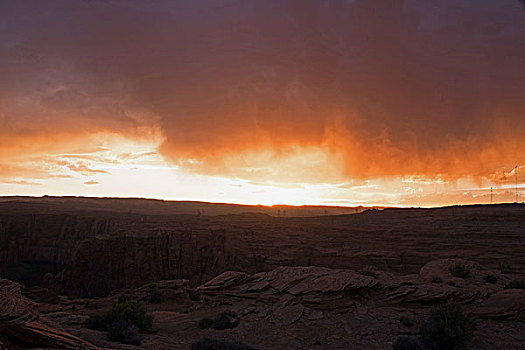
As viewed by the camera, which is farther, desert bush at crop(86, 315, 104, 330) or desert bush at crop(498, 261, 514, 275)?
desert bush at crop(498, 261, 514, 275)

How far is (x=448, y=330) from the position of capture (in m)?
11.6

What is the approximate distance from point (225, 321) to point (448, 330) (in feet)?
25.6

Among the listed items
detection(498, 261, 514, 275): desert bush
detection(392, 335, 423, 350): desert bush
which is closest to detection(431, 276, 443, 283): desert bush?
detection(392, 335, 423, 350): desert bush

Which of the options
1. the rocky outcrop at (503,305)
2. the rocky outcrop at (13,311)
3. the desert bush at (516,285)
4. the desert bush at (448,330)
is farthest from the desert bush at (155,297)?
the desert bush at (516,285)

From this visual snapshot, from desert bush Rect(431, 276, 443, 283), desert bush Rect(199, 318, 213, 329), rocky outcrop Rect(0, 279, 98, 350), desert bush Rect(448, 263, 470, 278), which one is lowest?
desert bush Rect(199, 318, 213, 329)

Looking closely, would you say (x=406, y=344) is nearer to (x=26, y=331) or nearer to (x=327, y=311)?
(x=327, y=311)

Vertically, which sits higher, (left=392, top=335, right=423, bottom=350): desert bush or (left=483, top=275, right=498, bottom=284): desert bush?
(left=483, top=275, right=498, bottom=284): desert bush

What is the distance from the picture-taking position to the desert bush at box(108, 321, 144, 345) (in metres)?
11.1

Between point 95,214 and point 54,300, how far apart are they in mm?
44938

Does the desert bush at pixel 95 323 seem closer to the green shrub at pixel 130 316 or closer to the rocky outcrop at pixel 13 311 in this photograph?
the green shrub at pixel 130 316

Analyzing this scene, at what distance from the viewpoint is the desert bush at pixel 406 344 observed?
1136cm

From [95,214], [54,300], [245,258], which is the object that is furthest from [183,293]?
[95,214]

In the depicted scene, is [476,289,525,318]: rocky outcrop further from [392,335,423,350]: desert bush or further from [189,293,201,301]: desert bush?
[189,293,201,301]: desert bush

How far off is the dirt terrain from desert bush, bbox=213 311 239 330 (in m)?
0.38
